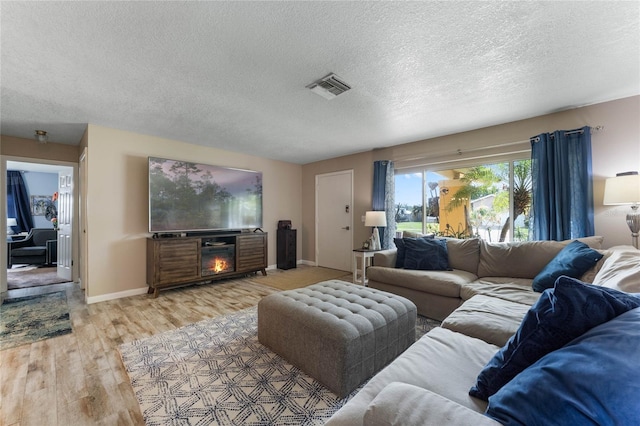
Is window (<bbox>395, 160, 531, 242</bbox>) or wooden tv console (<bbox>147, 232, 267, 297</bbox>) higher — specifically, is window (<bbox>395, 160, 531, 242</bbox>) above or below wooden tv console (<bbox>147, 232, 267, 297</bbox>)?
above

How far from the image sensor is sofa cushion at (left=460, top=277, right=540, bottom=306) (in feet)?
7.12

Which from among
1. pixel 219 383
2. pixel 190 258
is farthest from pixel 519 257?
pixel 190 258

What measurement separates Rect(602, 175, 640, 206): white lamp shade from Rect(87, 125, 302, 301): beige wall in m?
5.35

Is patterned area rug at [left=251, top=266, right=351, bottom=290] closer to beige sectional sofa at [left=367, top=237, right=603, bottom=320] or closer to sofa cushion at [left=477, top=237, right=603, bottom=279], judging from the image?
beige sectional sofa at [left=367, top=237, right=603, bottom=320]

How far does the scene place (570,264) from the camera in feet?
7.25

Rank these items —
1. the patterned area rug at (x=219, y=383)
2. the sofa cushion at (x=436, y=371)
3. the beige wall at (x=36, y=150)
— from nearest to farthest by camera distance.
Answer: the sofa cushion at (x=436, y=371), the patterned area rug at (x=219, y=383), the beige wall at (x=36, y=150)

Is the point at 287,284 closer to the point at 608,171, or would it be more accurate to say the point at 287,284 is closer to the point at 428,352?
the point at 428,352

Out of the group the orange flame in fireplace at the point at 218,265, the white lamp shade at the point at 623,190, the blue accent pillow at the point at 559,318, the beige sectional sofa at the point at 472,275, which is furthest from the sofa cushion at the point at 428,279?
the orange flame in fireplace at the point at 218,265

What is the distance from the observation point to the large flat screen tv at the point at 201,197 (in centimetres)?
380

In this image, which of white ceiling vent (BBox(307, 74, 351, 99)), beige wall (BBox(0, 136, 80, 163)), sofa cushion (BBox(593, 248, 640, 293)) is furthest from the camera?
beige wall (BBox(0, 136, 80, 163))

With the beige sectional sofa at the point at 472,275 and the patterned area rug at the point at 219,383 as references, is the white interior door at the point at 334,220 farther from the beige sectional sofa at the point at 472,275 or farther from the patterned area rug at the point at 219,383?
the patterned area rug at the point at 219,383

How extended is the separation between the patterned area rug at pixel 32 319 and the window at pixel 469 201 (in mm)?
4773

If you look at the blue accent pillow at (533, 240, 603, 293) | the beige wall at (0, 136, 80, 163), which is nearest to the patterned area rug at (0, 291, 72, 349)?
the beige wall at (0, 136, 80, 163)

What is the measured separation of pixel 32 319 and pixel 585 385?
175 inches
